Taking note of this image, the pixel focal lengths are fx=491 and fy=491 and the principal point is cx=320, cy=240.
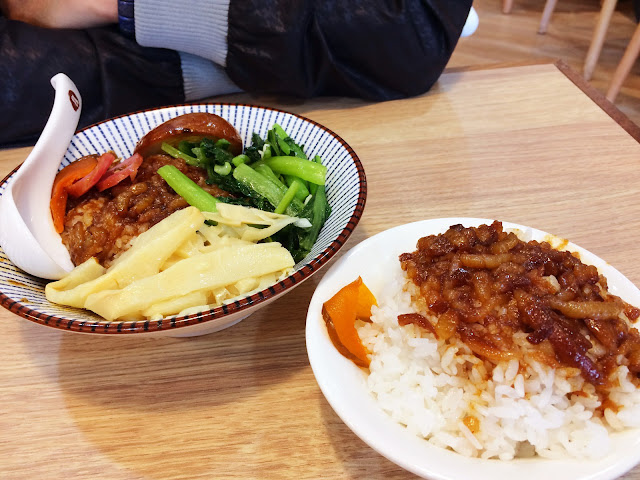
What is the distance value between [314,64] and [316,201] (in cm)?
90

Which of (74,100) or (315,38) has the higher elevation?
(315,38)

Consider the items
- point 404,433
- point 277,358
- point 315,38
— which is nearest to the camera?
point 404,433

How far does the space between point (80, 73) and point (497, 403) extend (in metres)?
1.88

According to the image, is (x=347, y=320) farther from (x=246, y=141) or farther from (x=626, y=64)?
(x=626, y=64)

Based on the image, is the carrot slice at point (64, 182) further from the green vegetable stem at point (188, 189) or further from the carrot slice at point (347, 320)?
the carrot slice at point (347, 320)

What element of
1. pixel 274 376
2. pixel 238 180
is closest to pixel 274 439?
pixel 274 376

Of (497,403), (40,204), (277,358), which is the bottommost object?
(277,358)

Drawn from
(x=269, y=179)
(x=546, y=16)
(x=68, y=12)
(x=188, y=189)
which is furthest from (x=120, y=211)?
(x=546, y=16)

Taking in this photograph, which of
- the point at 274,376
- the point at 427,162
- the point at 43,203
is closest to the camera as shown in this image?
the point at 274,376

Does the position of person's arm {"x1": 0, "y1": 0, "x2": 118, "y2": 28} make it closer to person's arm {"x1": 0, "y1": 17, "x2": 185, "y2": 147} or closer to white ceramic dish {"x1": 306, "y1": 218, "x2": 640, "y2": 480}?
person's arm {"x1": 0, "y1": 17, "x2": 185, "y2": 147}

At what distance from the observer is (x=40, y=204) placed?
4.02ft

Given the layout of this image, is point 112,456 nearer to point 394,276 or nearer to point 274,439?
point 274,439

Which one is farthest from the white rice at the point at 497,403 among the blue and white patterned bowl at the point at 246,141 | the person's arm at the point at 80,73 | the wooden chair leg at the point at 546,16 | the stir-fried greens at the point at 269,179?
the wooden chair leg at the point at 546,16

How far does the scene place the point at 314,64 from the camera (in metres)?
1.92
